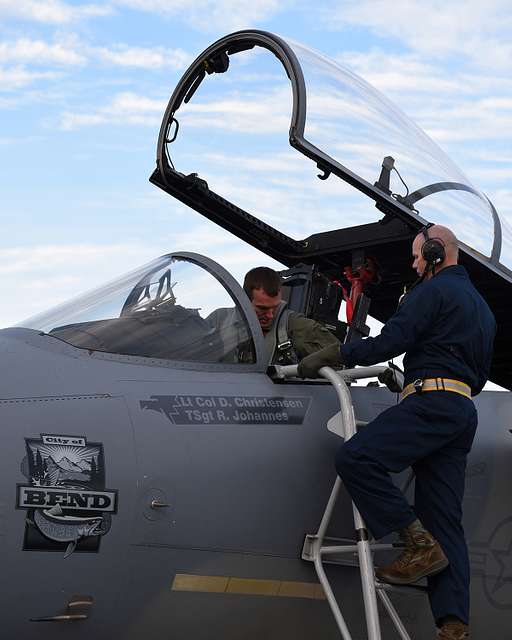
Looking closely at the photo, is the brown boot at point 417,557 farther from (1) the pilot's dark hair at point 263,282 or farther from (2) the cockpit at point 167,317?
(1) the pilot's dark hair at point 263,282

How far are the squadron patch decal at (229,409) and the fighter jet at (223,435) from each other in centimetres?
1

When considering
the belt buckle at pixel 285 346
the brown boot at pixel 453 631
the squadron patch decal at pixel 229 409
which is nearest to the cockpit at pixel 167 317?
the belt buckle at pixel 285 346

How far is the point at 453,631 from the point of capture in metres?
5.25

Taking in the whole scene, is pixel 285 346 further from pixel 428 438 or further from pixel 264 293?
pixel 428 438

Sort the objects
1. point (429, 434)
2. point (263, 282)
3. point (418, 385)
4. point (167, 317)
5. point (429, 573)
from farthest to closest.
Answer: point (263, 282) < point (167, 317) < point (418, 385) < point (429, 434) < point (429, 573)

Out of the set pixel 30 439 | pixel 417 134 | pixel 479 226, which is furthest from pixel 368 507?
pixel 417 134

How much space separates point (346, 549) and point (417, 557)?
0.35 meters

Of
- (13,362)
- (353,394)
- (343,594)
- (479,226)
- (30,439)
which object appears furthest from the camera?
(479,226)

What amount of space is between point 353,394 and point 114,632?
76.9 inches

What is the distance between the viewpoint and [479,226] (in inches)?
280

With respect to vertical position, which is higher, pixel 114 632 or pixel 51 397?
pixel 51 397

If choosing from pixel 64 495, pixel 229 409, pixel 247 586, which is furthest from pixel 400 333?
pixel 64 495

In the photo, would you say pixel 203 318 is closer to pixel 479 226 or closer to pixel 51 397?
pixel 51 397

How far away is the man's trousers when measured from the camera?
5238 mm
